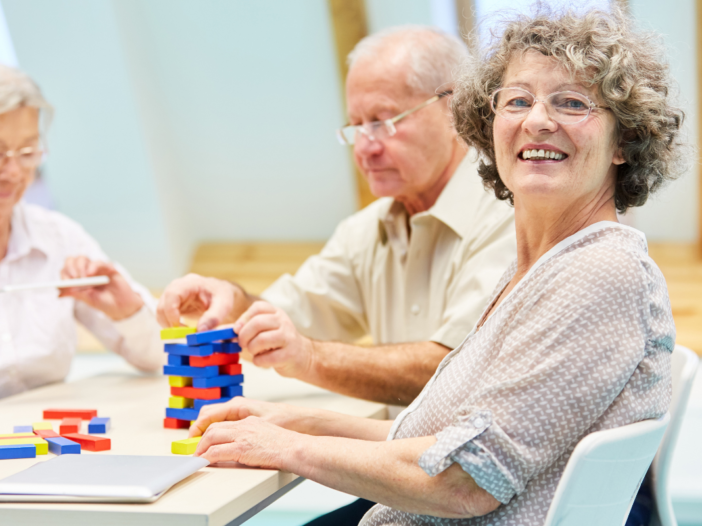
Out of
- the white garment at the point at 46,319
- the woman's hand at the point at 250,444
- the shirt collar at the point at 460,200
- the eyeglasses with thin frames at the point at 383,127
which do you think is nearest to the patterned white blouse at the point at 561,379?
the woman's hand at the point at 250,444

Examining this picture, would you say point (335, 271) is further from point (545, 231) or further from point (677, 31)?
point (677, 31)

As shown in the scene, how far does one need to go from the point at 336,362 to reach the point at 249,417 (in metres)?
0.46

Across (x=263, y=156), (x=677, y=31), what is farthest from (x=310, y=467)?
(x=263, y=156)

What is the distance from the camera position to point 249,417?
133cm

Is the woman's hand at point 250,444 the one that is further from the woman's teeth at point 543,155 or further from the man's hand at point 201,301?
the woman's teeth at point 543,155

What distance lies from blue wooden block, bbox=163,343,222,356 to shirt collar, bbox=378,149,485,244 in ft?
2.35

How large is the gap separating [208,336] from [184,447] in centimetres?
26

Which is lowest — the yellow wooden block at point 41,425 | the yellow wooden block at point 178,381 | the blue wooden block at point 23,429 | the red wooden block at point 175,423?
the red wooden block at point 175,423

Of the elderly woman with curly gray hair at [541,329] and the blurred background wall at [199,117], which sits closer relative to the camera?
the elderly woman with curly gray hair at [541,329]

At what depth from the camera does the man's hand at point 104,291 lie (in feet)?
6.89

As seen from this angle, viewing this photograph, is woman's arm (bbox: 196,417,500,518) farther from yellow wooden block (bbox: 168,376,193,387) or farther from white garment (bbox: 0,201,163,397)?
white garment (bbox: 0,201,163,397)

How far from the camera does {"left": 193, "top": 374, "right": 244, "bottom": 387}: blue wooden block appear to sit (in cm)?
154

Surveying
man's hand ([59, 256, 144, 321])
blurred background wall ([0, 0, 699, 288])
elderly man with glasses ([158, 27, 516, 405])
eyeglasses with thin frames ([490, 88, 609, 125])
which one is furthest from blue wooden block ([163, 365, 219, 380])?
blurred background wall ([0, 0, 699, 288])

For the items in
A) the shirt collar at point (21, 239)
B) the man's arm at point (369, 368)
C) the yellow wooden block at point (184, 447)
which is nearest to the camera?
the yellow wooden block at point (184, 447)
